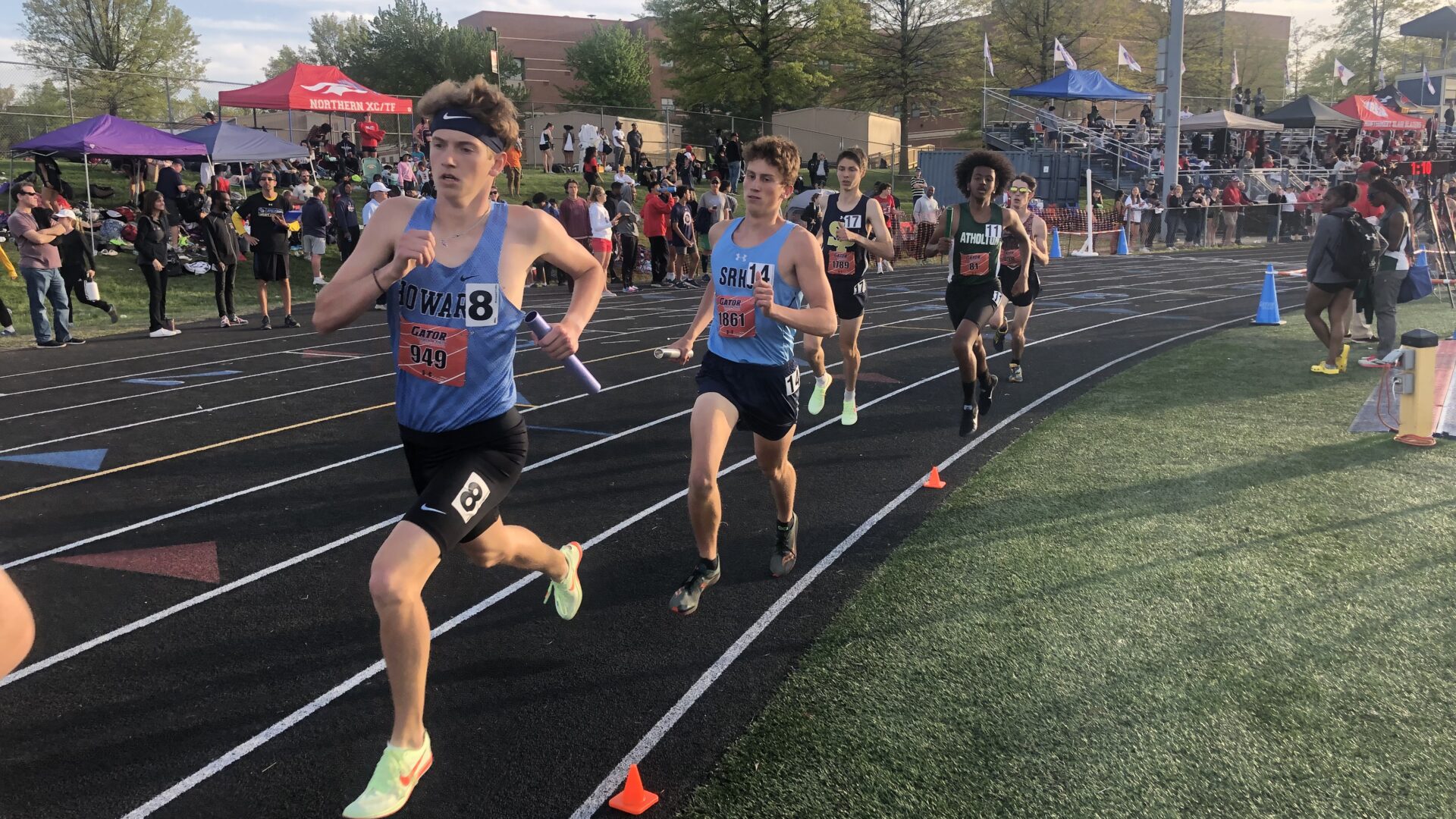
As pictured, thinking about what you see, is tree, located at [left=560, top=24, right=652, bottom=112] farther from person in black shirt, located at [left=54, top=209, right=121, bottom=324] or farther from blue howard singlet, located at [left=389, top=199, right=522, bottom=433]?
blue howard singlet, located at [left=389, top=199, right=522, bottom=433]

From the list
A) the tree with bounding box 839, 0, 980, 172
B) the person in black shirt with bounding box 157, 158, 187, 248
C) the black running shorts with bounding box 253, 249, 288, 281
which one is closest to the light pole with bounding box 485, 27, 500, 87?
the black running shorts with bounding box 253, 249, 288, 281

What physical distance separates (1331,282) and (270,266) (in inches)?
530

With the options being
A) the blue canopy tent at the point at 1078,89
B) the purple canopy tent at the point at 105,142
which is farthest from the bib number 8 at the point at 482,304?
the blue canopy tent at the point at 1078,89

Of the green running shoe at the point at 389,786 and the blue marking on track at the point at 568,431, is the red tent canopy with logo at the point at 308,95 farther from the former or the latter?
the green running shoe at the point at 389,786

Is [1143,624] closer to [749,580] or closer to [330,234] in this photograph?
[749,580]

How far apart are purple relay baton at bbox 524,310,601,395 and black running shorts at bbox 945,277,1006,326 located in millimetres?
4858

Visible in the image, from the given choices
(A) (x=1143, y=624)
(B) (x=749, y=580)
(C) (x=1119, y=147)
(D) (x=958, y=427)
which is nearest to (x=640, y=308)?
(D) (x=958, y=427)

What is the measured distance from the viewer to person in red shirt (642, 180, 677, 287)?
1875cm

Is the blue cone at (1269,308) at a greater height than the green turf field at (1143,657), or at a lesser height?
greater

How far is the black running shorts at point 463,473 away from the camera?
3289 millimetres

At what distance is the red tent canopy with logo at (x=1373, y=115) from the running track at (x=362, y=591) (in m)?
36.3

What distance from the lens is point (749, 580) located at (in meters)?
5.14

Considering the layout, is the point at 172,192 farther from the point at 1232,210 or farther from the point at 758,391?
the point at 1232,210

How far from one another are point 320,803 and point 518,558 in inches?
44.0
